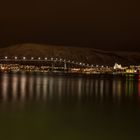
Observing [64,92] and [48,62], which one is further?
[48,62]

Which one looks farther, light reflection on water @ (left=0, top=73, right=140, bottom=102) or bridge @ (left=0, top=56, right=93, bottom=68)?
bridge @ (left=0, top=56, right=93, bottom=68)

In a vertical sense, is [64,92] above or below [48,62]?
below

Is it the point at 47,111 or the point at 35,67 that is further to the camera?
the point at 35,67

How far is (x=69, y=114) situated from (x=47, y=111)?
0.62 meters

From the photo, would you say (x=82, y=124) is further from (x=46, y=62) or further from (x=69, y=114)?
(x=46, y=62)

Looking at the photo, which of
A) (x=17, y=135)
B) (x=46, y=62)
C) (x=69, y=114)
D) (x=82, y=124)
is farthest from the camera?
(x=46, y=62)

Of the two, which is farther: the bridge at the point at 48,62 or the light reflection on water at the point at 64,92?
the bridge at the point at 48,62

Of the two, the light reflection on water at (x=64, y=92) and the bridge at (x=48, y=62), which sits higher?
the bridge at (x=48, y=62)

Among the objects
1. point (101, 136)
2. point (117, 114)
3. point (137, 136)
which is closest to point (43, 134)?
point (101, 136)

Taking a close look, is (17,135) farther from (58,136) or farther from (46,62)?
→ (46,62)

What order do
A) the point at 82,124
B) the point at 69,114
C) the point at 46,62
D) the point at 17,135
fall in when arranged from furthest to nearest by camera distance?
the point at 46,62 → the point at 69,114 → the point at 82,124 → the point at 17,135

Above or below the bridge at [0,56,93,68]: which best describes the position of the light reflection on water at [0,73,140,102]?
below

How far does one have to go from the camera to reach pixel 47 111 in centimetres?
768

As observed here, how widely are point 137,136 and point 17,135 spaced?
6.15ft
